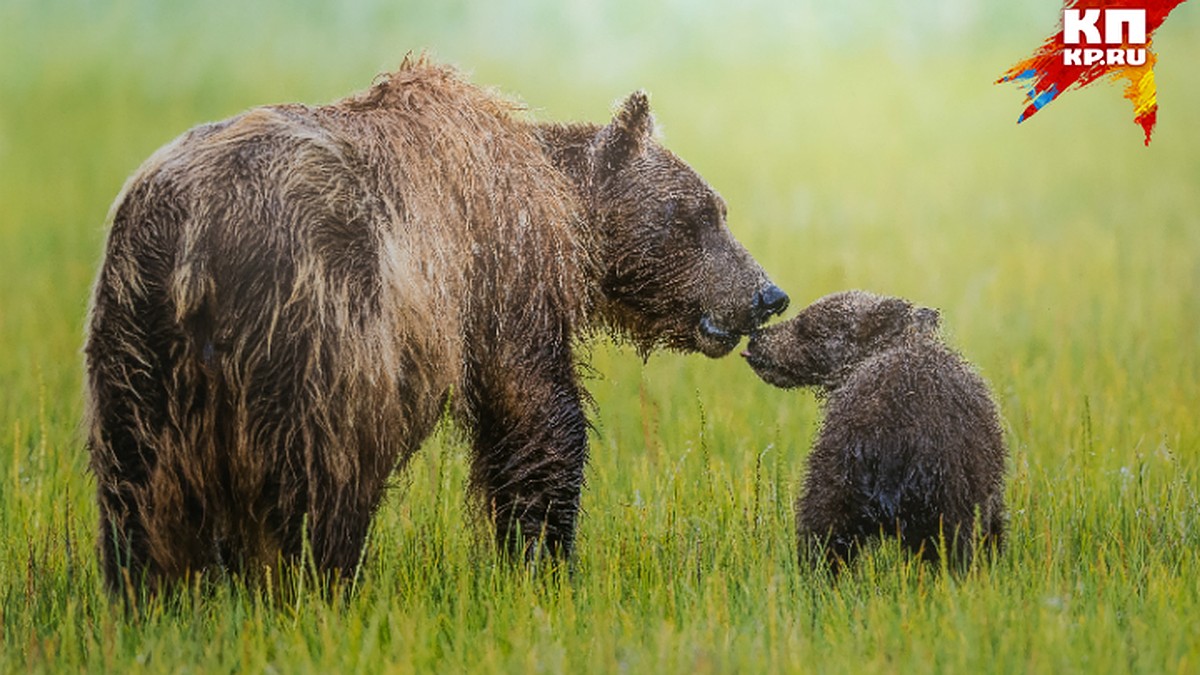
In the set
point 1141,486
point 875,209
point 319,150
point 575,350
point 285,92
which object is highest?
point 285,92

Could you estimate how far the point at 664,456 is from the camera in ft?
21.7

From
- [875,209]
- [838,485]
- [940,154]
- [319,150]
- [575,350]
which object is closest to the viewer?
[319,150]

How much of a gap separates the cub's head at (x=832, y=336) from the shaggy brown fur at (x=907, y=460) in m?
0.17

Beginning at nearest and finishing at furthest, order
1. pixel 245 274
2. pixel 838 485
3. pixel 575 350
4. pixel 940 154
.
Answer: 1. pixel 245 274
2. pixel 838 485
3. pixel 575 350
4. pixel 940 154

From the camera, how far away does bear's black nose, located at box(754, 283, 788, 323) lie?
605cm

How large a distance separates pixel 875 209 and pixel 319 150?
8.60 metres

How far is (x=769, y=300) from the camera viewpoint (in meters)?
6.05

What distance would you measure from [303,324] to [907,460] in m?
2.18

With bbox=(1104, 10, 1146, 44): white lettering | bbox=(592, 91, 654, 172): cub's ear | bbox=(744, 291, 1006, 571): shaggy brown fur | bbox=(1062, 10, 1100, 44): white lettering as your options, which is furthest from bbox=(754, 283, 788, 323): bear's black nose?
bbox=(1104, 10, 1146, 44): white lettering

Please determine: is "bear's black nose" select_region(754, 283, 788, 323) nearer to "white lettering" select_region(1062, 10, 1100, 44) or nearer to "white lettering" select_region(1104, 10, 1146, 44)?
"white lettering" select_region(1062, 10, 1100, 44)

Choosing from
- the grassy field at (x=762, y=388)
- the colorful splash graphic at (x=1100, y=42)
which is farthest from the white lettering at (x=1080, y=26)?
the grassy field at (x=762, y=388)

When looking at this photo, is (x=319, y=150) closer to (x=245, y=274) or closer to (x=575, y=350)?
(x=245, y=274)

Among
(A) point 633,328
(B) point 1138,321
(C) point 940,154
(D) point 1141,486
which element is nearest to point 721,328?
(A) point 633,328

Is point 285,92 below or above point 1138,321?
above
